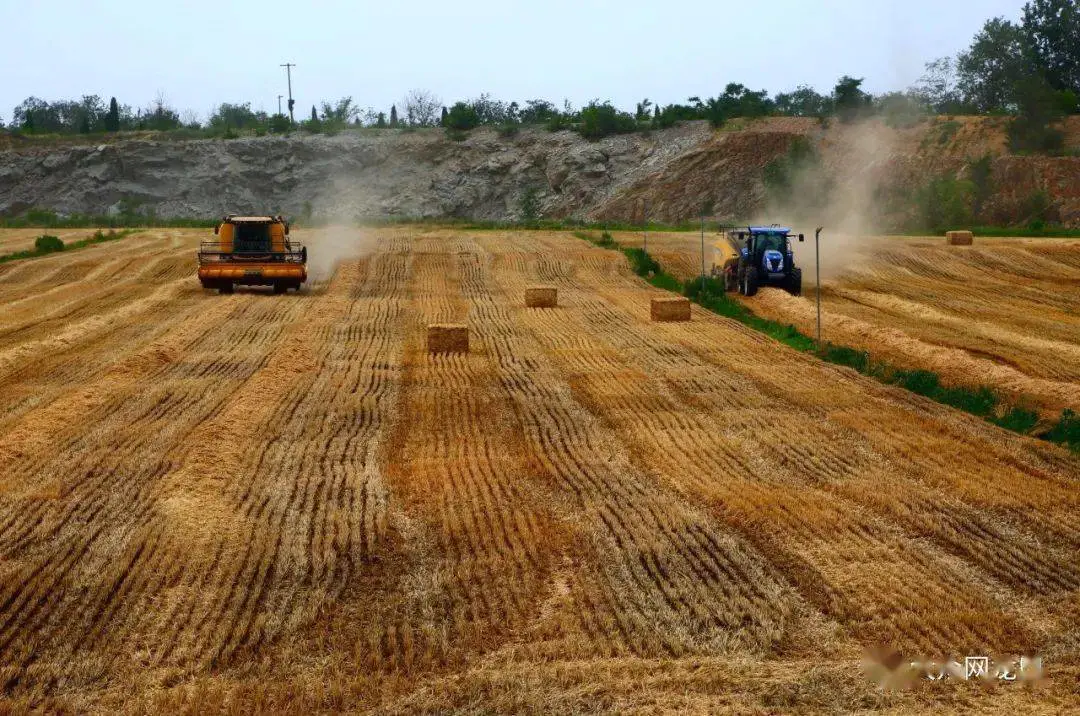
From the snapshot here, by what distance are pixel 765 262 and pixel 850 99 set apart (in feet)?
152

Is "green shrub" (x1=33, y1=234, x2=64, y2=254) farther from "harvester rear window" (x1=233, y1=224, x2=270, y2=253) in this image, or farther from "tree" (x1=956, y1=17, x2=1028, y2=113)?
"tree" (x1=956, y1=17, x2=1028, y2=113)

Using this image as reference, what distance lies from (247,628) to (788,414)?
9.95 metres

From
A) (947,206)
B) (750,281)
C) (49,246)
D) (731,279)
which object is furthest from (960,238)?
(49,246)

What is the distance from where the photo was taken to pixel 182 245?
51.0m

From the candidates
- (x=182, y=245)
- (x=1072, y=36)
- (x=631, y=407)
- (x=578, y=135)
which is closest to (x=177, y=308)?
(x=631, y=407)

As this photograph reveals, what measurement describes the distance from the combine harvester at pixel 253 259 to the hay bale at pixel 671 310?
11.2 meters

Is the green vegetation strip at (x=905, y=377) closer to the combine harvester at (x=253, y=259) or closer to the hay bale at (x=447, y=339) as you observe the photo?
the hay bale at (x=447, y=339)

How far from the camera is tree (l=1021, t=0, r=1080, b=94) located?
79312mm

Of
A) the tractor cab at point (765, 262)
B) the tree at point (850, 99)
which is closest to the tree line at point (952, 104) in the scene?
the tree at point (850, 99)

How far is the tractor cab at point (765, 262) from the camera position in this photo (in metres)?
33.0

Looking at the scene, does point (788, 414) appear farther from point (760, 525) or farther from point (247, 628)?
point (247, 628)

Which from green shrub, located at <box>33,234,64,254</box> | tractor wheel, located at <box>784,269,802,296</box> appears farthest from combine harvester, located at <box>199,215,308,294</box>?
green shrub, located at <box>33,234,64,254</box>

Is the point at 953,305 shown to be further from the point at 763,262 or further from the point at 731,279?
the point at 731,279

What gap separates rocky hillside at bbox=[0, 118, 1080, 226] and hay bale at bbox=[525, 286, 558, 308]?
4031 centimetres
